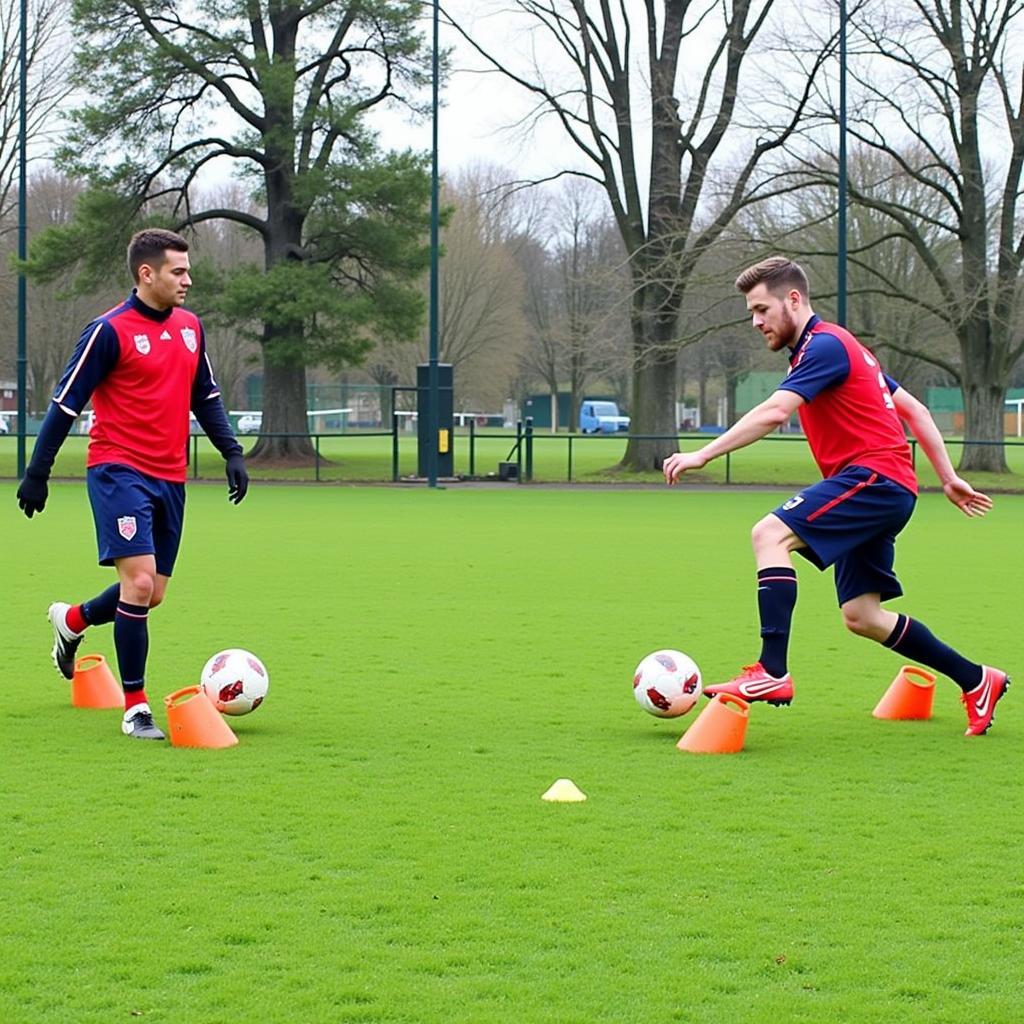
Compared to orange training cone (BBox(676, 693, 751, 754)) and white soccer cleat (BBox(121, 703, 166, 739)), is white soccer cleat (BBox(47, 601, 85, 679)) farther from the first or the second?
orange training cone (BBox(676, 693, 751, 754))

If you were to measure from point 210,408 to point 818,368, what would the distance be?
2.87 meters

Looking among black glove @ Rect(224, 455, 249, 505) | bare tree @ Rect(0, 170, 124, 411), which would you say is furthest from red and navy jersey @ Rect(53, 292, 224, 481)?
bare tree @ Rect(0, 170, 124, 411)

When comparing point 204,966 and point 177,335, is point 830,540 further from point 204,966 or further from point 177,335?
point 204,966

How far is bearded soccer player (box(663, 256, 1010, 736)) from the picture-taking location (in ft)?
22.2

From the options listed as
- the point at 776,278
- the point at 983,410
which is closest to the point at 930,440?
the point at 776,278

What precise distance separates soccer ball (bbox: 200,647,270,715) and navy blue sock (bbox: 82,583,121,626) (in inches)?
25.0

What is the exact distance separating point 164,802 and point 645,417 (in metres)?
33.5

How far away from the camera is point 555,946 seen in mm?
4312

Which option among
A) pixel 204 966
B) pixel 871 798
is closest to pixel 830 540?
pixel 871 798

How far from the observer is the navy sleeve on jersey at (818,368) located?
677cm

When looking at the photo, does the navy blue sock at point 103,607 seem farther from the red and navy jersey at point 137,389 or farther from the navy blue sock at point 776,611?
the navy blue sock at point 776,611

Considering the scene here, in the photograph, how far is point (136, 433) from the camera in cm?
724

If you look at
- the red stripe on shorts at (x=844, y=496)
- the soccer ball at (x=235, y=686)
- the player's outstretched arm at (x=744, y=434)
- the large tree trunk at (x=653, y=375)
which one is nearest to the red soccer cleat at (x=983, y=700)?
the red stripe on shorts at (x=844, y=496)

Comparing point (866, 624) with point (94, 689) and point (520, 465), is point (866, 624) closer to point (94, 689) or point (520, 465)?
point (94, 689)
